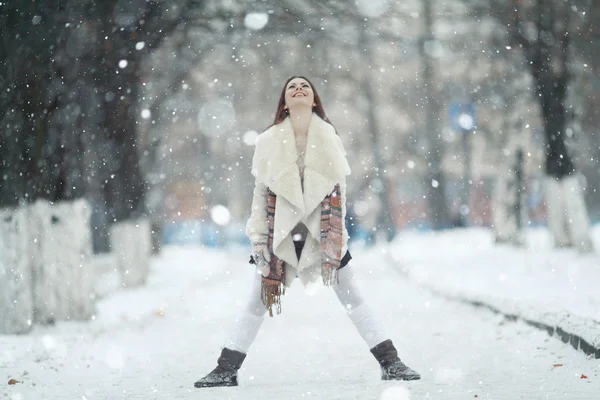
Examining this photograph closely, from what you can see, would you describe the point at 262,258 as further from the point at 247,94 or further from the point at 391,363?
the point at 247,94

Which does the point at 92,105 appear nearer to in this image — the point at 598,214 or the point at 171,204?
the point at 598,214

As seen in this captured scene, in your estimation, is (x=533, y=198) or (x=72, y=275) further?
(x=533, y=198)

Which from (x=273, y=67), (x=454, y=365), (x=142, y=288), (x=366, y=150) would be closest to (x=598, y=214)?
(x=366, y=150)

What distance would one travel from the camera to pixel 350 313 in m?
6.16

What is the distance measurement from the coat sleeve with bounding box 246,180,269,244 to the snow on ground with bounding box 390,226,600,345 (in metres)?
A: 2.60

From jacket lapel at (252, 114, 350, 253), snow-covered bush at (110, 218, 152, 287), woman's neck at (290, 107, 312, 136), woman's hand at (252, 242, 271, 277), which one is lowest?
woman's hand at (252, 242, 271, 277)

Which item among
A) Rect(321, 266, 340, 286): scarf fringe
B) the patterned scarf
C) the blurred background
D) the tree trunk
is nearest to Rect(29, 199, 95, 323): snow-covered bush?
the blurred background

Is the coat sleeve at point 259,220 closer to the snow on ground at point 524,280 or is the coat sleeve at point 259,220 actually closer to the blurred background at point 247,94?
the snow on ground at point 524,280

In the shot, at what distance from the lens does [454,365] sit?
7.17m

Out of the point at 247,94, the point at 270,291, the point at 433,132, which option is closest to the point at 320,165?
the point at 270,291

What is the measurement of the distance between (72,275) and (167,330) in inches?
60.3

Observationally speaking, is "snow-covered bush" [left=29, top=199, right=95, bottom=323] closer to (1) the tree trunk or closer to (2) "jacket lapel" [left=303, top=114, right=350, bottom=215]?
(2) "jacket lapel" [left=303, top=114, right=350, bottom=215]

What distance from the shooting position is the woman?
19.6 feet

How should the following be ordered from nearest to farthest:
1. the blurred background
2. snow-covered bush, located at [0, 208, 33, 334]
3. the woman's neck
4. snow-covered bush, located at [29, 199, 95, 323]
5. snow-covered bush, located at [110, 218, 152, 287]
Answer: the woman's neck
snow-covered bush, located at [0, 208, 33, 334]
the blurred background
snow-covered bush, located at [29, 199, 95, 323]
snow-covered bush, located at [110, 218, 152, 287]
